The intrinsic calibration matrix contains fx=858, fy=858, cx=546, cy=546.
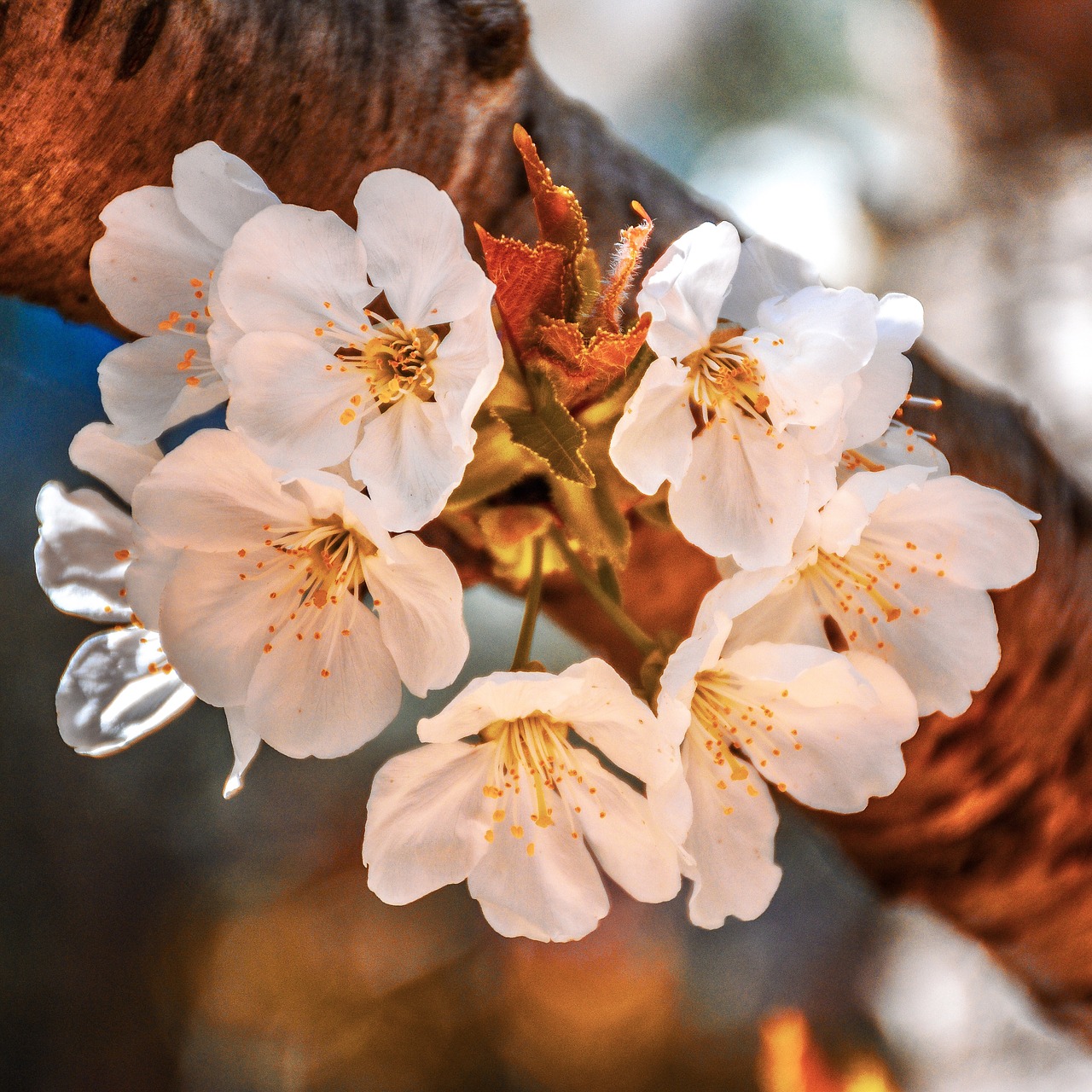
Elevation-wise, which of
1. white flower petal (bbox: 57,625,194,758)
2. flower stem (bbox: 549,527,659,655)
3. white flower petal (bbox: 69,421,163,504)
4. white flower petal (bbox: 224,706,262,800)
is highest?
flower stem (bbox: 549,527,659,655)

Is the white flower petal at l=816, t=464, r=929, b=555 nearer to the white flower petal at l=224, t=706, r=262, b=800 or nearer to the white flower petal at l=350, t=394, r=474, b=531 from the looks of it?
the white flower petal at l=350, t=394, r=474, b=531

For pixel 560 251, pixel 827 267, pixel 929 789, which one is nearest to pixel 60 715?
pixel 560 251

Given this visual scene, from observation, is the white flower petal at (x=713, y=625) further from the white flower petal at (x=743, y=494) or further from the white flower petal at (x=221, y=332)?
the white flower petal at (x=221, y=332)

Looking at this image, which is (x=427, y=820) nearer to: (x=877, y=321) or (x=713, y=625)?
(x=713, y=625)

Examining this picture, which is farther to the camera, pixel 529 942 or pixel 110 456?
pixel 529 942

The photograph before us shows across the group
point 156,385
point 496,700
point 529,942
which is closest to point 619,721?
point 496,700

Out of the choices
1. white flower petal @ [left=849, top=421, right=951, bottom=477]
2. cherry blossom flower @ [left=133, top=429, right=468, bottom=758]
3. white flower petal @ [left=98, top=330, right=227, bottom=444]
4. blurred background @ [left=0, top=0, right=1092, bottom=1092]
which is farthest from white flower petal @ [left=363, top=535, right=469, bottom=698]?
blurred background @ [left=0, top=0, right=1092, bottom=1092]

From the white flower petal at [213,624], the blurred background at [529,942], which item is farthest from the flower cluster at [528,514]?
the blurred background at [529,942]
